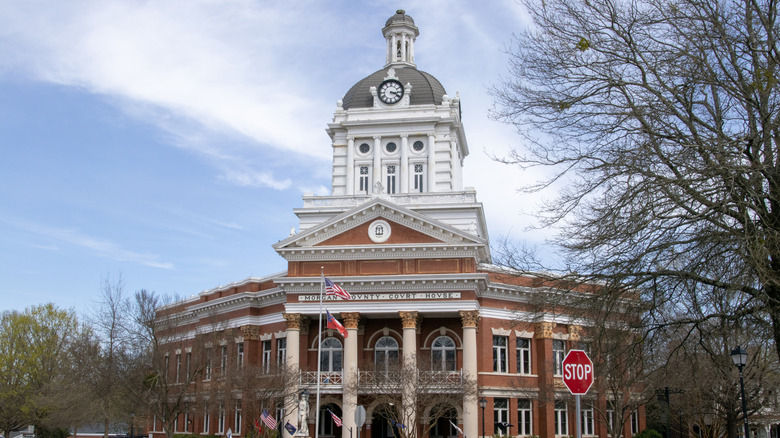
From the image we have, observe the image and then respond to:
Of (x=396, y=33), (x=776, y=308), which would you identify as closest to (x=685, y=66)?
(x=776, y=308)

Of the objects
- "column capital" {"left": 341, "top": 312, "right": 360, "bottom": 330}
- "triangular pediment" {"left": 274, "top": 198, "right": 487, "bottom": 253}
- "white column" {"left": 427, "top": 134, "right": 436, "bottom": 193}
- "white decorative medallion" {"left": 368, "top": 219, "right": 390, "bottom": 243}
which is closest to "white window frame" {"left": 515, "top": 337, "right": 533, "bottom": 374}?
"triangular pediment" {"left": 274, "top": 198, "right": 487, "bottom": 253}

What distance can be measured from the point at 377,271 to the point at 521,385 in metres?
10.7

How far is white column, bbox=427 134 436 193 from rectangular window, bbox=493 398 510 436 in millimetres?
22334

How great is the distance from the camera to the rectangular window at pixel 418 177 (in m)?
66.6

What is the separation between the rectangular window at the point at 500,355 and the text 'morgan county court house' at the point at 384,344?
8cm

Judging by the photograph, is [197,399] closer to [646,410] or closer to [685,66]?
[646,410]

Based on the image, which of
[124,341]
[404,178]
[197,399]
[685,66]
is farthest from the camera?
[404,178]

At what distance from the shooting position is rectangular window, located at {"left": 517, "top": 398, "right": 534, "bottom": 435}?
157 feet

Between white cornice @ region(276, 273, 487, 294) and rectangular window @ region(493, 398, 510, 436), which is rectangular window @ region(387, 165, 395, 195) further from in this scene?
rectangular window @ region(493, 398, 510, 436)

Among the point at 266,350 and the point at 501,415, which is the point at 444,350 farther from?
the point at 266,350

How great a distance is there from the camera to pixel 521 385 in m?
47.2

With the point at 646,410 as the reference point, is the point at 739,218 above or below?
above

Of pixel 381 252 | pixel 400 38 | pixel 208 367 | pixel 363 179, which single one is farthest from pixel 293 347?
pixel 400 38

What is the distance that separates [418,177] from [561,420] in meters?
25.2
